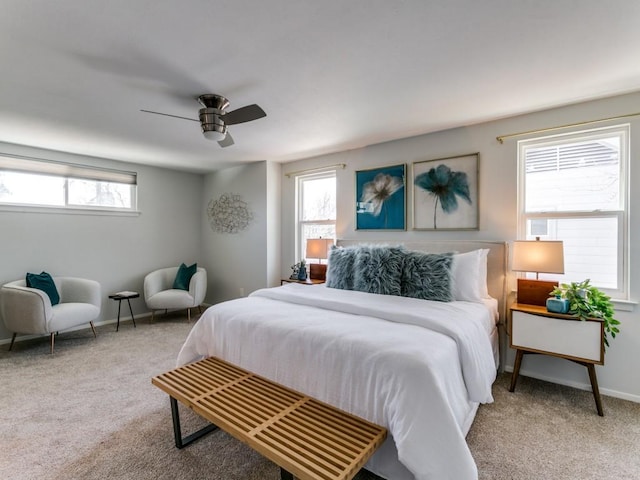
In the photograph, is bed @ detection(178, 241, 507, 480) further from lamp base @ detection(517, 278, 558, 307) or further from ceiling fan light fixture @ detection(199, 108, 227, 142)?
ceiling fan light fixture @ detection(199, 108, 227, 142)

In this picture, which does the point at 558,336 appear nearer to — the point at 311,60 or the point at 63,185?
the point at 311,60

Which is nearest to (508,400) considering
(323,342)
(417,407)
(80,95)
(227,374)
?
(417,407)

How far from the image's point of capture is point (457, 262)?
2.73m

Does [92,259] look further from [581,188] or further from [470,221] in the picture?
[581,188]

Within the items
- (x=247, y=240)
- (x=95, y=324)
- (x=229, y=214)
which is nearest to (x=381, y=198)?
(x=247, y=240)

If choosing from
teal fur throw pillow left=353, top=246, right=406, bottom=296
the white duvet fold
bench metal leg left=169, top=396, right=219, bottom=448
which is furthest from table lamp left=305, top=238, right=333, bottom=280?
bench metal leg left=169, top=396, right=219, bottom=448

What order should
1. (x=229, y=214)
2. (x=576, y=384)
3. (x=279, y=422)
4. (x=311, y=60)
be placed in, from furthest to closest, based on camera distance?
(x=229, y=214) → (x=576, y=384) → (x=311, y=60) → (x=279, y=422)

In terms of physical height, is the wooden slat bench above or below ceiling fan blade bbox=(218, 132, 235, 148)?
below

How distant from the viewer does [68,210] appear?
13.5 feet

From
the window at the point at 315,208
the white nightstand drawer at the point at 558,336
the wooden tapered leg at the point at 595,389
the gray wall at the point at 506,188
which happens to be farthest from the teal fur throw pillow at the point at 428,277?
the window at the point at 315,208

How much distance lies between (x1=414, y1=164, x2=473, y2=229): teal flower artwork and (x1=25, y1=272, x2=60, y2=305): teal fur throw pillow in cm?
445

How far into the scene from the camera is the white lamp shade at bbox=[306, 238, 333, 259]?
398 cm

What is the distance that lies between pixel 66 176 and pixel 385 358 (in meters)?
4.72

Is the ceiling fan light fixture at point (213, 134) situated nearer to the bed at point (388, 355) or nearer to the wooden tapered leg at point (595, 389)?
the bed at point (388, 355)
